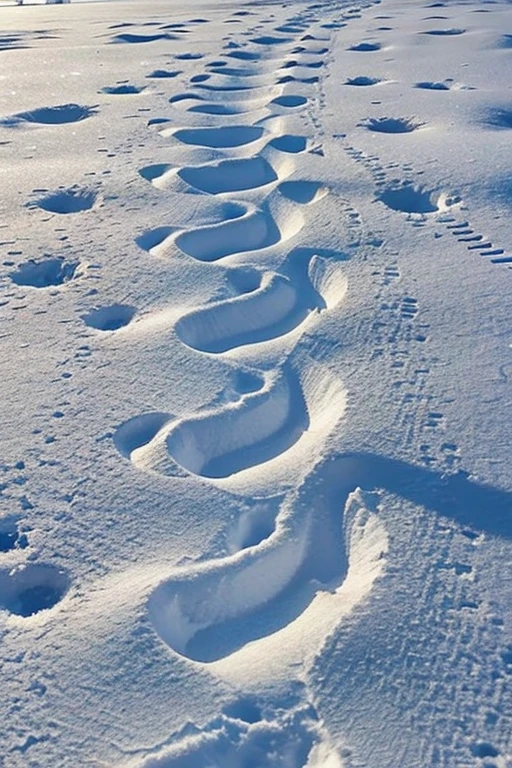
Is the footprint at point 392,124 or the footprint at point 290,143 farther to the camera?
the footprint at point 392,124

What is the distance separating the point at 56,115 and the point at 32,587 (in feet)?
10.9

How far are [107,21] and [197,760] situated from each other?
652cm

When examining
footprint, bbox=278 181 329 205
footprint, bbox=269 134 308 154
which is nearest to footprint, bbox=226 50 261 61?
footprint, bbox=269 134 308 154

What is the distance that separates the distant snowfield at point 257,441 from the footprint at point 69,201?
0.04 ft

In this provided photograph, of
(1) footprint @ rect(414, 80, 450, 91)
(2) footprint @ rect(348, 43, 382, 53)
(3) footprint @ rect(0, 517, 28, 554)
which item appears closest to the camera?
(3) footprint @ rect(0, 517, 28, 554)

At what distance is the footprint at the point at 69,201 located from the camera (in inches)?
144

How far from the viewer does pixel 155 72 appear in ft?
18.0

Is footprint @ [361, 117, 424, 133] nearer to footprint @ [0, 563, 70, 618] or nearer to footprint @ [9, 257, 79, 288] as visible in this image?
footprint @ [9, 257, 79, 288]

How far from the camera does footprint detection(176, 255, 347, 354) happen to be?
2797 millimetres

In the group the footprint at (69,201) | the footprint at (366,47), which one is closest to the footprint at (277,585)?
the footprint at (69,201)

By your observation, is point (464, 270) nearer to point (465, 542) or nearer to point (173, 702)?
point (465, 542)

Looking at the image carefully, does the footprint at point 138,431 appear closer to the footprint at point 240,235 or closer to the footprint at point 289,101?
the footprint at point 240,235

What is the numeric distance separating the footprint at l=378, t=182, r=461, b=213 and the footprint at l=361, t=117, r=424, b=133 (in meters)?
0.85

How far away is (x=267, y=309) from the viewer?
2932mm
